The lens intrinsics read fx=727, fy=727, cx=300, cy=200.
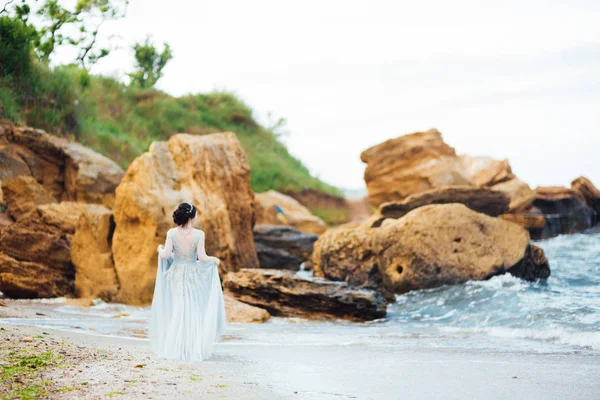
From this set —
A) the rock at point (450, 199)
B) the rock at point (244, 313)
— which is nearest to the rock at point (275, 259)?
the rock at point (450, 199)

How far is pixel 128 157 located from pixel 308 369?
751 inches

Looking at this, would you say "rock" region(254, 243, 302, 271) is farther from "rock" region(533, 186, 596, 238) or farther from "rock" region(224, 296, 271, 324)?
"rock" region(533, 186, 596, 238)

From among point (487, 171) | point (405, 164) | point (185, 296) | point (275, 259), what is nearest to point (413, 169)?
point (405, 164)

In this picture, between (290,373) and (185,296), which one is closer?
(290,373)

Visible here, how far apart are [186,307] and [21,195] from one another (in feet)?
31.5

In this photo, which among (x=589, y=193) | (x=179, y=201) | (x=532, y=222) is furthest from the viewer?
(x=589, y=193)

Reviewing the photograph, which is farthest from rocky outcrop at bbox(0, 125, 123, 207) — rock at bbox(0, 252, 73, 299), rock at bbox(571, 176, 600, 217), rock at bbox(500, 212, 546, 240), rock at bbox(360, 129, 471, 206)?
rock at bbox(571, 176, 600, 217)

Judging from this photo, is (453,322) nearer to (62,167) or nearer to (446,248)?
(446,248)

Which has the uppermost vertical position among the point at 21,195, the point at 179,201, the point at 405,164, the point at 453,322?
the point at 405,164

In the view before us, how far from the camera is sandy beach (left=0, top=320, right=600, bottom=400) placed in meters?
4.88

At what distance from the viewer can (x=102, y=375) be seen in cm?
513

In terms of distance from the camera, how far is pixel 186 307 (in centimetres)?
716

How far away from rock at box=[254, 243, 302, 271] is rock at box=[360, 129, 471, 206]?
23.1 ft

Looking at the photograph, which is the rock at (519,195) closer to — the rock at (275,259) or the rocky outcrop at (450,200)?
the rocky outcrop at (450,200)
